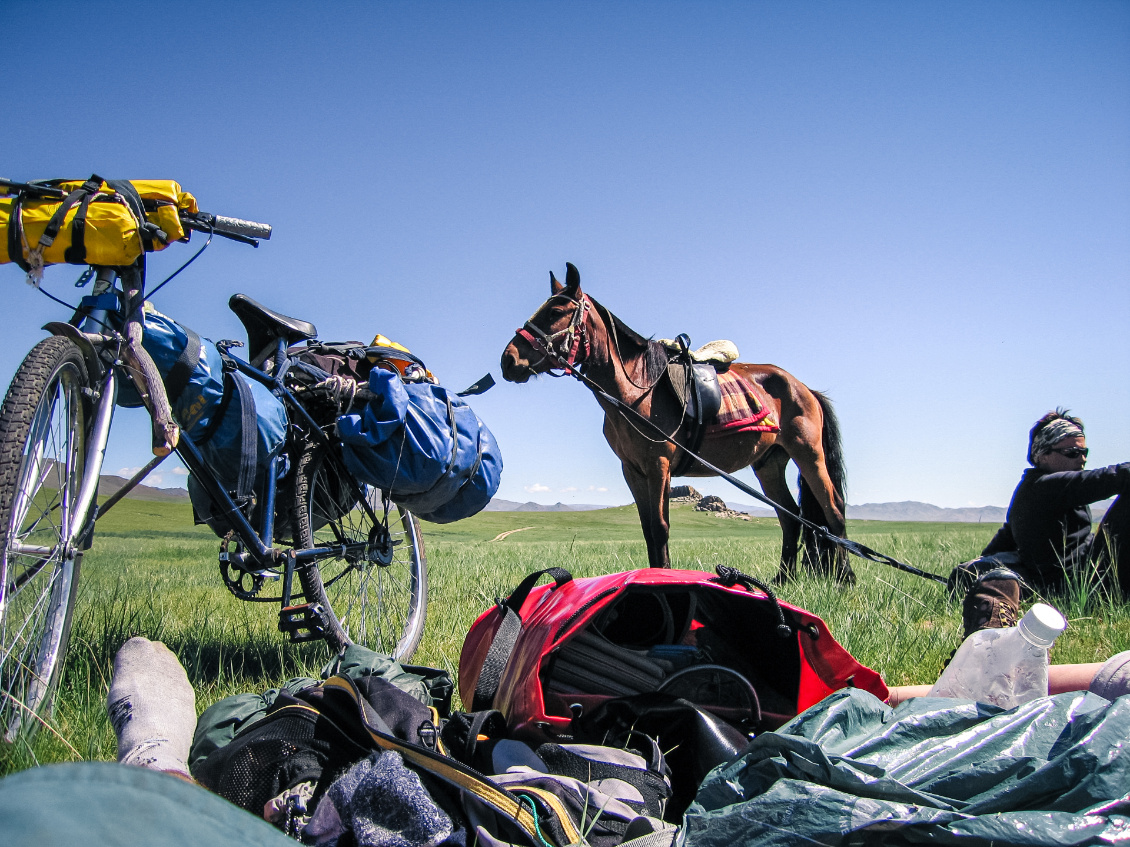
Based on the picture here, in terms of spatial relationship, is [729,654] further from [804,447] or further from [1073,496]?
[804,447]

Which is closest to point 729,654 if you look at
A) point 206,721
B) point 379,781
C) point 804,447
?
point 379,781

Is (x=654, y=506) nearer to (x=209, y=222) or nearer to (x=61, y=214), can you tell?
(x=209, y=222)

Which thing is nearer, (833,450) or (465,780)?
(465,780)

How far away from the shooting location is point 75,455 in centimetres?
225

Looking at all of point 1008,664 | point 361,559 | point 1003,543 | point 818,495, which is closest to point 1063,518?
point 1003,543

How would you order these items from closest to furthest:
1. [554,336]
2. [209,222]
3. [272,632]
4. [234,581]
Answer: [209,222] < [234,581] < [272,632] < [554,336]

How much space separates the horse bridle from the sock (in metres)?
3.90

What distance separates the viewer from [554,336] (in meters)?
5.84

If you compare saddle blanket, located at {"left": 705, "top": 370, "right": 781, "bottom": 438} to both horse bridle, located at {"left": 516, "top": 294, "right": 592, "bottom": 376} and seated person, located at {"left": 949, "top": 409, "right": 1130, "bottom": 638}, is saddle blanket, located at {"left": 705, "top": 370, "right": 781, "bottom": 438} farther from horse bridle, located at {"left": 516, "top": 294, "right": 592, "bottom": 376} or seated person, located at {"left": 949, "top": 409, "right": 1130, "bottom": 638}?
seated person, located at {"left": 949, "top": 409, "right": 1130, "bottom": 638}

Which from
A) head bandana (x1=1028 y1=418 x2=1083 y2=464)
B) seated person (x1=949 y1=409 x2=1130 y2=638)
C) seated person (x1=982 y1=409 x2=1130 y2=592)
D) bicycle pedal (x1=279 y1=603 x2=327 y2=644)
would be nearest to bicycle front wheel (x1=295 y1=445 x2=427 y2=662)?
bicycle pedal (x1=279 y1=603 x2=327 y2=644)

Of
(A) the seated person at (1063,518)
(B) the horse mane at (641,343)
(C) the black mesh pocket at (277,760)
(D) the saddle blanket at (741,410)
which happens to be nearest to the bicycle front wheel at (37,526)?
(C) the black mesh pocket at (277,760)

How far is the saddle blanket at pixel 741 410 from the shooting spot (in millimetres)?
6520

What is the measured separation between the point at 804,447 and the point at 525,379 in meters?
3.17

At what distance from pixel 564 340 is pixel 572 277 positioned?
0.58 m
